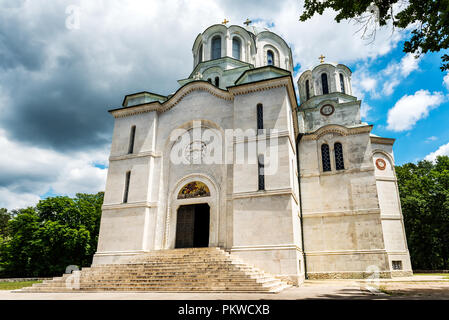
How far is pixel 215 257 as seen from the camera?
41.1ft

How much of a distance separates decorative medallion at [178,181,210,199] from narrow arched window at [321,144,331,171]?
7.53 m

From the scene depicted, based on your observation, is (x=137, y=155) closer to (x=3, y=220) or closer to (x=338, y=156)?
(x=338, y=156)

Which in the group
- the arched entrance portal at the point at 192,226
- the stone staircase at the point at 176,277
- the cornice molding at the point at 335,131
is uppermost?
the cornice molding at the point at 335,131

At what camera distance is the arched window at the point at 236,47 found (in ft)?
72.6

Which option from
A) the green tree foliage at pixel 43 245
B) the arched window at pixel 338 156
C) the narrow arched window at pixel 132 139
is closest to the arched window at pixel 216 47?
the narrow arched window at pixel 132 139

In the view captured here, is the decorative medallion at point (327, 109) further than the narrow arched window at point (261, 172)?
A: Yes

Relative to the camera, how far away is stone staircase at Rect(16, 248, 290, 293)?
10352 mm

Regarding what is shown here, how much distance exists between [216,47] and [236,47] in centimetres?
148

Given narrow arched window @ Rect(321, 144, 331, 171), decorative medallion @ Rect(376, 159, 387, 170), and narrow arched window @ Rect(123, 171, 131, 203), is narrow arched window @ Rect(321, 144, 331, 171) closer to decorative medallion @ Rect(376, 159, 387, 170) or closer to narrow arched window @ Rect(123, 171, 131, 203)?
decorative medallion @ Rect(376, 159, 387, 170)

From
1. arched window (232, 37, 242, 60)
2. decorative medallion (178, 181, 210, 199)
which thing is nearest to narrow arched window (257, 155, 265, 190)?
decorative medallion (178, 181, 210, 199)

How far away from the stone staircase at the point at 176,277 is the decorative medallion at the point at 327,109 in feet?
41.9

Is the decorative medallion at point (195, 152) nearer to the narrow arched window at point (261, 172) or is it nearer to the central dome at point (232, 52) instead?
the narrow arched window at point (261, 172)
